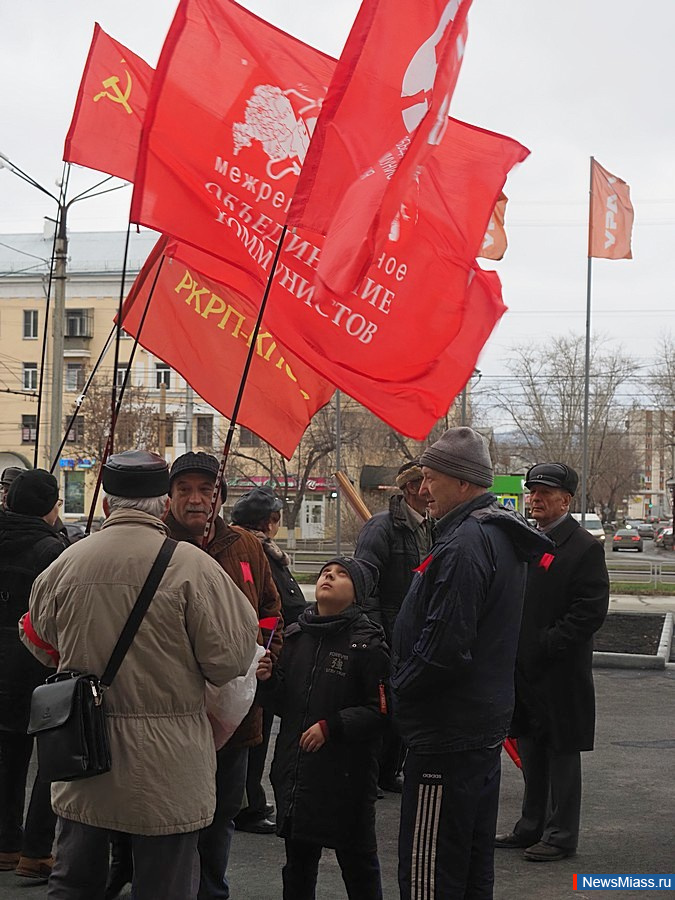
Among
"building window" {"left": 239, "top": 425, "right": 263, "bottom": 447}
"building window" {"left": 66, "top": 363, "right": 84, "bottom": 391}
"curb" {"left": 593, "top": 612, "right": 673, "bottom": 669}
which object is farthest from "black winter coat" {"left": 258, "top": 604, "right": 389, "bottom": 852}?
"building window" {"left": 66, "top": 363, "right": 84, "bottom": 391}

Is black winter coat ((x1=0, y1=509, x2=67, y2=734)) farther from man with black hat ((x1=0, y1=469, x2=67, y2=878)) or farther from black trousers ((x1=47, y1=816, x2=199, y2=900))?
black trousers ((x1=47, y1=816, x2=199, y2=900))

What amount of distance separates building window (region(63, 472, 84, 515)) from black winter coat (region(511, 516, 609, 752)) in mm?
55986

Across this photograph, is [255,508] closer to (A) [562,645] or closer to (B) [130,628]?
(A) [562,645]

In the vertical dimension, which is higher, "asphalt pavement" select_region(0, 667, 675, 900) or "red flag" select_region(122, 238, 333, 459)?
"red flag" select_region(122, 238, 333, 459)

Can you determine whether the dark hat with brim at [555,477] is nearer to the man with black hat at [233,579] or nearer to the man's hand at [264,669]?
the man with black hat at [233,579]

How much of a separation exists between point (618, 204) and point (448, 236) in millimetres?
19391

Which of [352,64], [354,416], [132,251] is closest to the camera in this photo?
[352,64]

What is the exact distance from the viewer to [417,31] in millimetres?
5383

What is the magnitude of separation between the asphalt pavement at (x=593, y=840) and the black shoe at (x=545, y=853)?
0.04 m

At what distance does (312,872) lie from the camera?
Answer: 4.54m

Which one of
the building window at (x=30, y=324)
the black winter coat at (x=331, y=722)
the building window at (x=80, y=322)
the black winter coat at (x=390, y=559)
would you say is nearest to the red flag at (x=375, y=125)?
the black winter coat at (x=331, y=722)

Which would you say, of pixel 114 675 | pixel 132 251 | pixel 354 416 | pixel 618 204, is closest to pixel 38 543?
pixel 114 675

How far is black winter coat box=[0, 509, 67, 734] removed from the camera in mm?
5551

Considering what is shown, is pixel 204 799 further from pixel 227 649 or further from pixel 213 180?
Result: pixel 213 180
